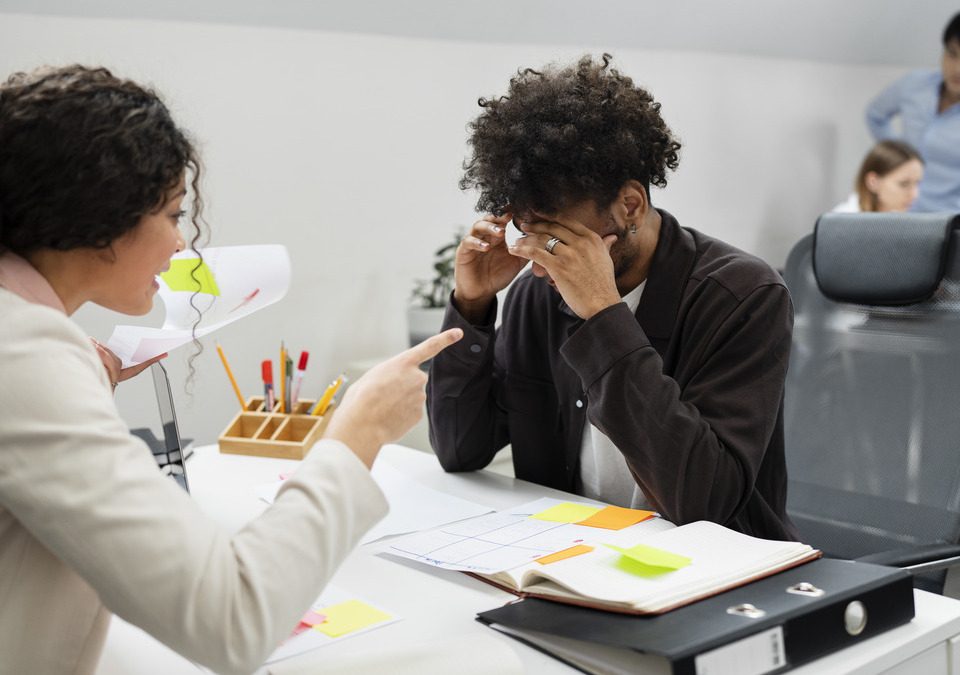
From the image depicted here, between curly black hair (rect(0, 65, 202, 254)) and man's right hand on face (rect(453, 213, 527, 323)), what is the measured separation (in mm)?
737

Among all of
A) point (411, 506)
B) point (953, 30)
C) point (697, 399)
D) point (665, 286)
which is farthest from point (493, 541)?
point (953, 30)

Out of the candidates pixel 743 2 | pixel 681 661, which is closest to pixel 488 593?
pixel 681 661

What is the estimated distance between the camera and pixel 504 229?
5.07 feet

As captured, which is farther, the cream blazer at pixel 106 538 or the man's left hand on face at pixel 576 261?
the man's left hand on face at pixel 576 261

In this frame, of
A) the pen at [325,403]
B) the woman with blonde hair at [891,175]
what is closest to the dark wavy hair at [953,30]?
the woman with blonde hair at [891,175]

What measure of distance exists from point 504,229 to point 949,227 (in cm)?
74

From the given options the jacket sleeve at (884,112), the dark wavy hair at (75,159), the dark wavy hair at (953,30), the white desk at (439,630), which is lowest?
the white desk at (439,630)

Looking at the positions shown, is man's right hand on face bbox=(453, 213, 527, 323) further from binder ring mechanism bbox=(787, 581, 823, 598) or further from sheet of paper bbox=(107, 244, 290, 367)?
binder ring mechanism bbox=(787, 581, 823, 598)

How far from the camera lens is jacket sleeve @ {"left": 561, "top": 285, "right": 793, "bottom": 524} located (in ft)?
4.10

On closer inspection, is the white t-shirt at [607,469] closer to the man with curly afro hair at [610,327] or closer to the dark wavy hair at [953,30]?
the man with curly afro hair at [610,327]

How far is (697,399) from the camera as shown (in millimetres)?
1321

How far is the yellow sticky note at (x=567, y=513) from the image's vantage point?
1.28m

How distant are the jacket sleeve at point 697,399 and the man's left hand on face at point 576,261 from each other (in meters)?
0.03

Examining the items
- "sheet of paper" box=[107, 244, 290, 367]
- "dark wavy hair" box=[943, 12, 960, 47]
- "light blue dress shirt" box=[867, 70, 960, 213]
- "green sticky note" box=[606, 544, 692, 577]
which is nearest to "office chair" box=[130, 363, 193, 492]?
"sheet of paper" box=[107, 244, 290, 367]
